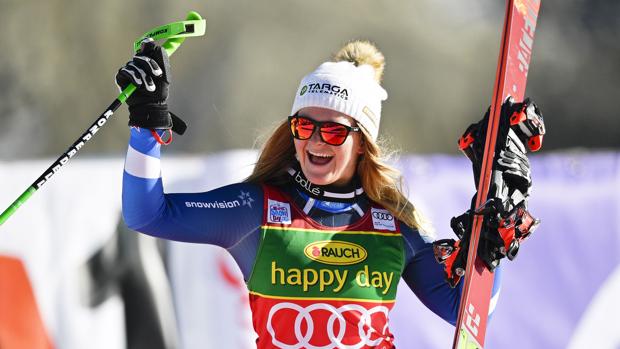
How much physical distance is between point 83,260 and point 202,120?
14.8ft

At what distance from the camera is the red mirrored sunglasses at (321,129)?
11.5 feet

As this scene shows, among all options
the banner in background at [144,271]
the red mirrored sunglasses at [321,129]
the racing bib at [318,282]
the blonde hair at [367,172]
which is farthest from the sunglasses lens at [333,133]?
the banner in background at [144,271]

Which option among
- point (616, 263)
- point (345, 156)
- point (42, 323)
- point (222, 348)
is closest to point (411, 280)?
point (345, 156)

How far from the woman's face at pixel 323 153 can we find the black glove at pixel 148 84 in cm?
47

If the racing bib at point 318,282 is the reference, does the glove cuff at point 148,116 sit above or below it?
above

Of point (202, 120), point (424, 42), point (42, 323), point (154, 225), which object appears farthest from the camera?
point (424, 42)

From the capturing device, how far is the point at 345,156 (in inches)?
140

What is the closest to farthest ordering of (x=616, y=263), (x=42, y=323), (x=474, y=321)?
1. (x=474, y=321)
2. (x=42, y=323)
3. (x=616, y=263)

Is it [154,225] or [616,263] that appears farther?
[616,263]

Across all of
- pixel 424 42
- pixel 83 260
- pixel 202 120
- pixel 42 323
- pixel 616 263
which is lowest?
pixel 42 323

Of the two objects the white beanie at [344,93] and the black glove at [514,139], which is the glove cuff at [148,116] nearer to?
the white beanie at [344,93]

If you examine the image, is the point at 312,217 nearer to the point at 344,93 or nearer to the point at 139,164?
the point at 344,93

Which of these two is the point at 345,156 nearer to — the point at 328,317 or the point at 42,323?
the point at 328,317

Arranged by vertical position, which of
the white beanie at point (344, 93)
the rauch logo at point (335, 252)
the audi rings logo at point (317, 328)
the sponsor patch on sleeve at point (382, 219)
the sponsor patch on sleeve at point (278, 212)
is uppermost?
the white beanie at point (344, 93)
